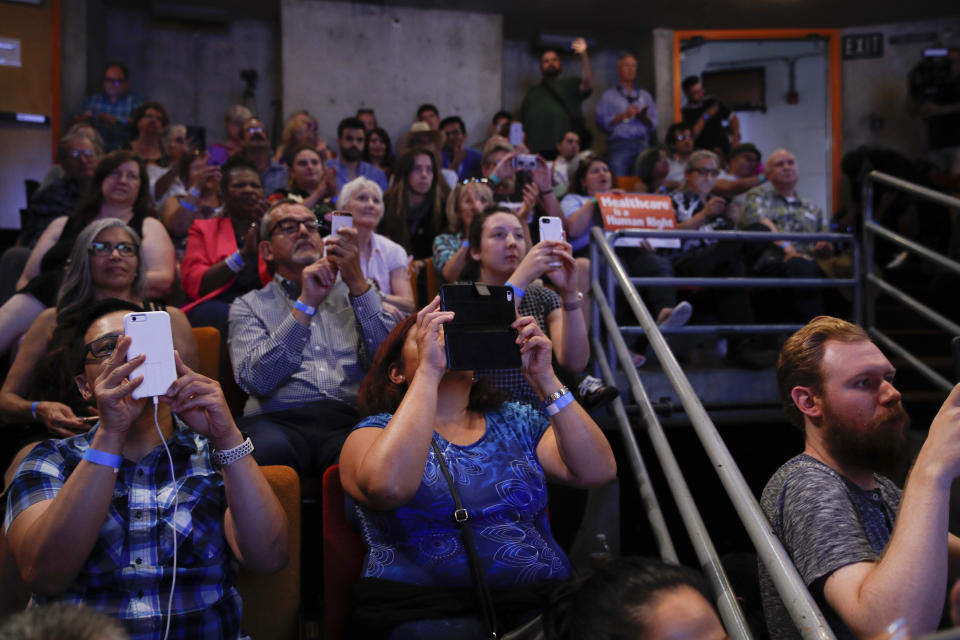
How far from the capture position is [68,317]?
229 cm

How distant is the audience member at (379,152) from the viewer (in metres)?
5.95

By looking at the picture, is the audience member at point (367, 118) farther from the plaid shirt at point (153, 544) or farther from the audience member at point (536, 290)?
the plaid shirt at point (153, 544)

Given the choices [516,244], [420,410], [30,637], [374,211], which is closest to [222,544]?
[420,410]

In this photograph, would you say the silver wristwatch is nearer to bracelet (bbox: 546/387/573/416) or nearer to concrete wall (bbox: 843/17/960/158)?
bracelet (bbox: 546/387/573/416)

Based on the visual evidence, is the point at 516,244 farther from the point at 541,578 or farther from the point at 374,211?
the point at 541,578

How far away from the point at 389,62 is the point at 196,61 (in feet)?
6.31

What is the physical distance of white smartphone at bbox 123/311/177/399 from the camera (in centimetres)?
144

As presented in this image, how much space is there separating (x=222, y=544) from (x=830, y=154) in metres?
8.58

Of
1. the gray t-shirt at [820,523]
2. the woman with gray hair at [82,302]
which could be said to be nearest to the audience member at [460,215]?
the woman with gray hair at [82,302]

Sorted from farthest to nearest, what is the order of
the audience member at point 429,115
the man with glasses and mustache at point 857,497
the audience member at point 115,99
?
1. the audience member at point 429,115
2. the audience member at point 115,99
3. the man with glasses and mustache at point 857,497

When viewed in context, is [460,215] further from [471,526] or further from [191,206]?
[471,526]

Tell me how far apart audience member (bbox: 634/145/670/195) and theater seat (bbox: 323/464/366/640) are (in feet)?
14.5

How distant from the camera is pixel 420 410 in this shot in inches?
64.9

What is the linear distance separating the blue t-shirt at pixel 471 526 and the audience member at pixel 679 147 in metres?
5.18
